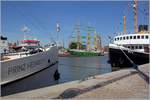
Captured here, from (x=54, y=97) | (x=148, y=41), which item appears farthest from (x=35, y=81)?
(x=148, y=41)

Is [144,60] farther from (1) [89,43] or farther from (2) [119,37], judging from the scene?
(1) [89,43]

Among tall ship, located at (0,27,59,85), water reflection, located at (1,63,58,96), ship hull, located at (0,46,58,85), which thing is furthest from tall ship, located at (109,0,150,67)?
water reflection, located at (1,63,58,96)

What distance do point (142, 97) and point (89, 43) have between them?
12826 centimetres

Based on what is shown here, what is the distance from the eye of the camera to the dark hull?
30.8m

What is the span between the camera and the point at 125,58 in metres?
32.2

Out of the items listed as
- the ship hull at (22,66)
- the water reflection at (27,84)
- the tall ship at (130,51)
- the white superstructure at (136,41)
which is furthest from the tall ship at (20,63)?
the white superstructure at (136,41)

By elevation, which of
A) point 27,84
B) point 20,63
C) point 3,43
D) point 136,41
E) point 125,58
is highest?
point 136,41

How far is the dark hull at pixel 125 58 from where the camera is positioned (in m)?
30.8

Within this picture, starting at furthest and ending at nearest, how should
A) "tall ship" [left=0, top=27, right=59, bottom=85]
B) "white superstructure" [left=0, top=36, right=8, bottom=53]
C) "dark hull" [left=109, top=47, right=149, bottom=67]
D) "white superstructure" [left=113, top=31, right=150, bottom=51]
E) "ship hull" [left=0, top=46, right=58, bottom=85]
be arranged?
"white superstructure" [left=113, top=31, right=150, bottom=51]
"dark hull" [left=109, top=47, right=149, bottom=67]
"white superstructure" [left=0, top=36, right=8, bottom=53]
"tall ship" [left=0, top=27, right=59, bottom=85]
"ship hull" [left=0, top=46, right=58, bottom=85]

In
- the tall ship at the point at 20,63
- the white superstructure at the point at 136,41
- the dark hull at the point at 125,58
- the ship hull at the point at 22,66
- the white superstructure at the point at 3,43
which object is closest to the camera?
the ship hull at the point at 22,66

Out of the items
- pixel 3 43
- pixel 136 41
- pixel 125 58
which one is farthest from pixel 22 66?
pixel 136 41

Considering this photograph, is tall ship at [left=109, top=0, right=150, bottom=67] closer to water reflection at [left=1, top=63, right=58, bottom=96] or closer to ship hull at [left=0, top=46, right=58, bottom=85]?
ship hull at [left=0, top=46, right=58, bottom=85]

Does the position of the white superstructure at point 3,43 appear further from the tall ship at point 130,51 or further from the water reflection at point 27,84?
the tall ship at point 130,51

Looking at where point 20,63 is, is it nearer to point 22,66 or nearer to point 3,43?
point 22,66
